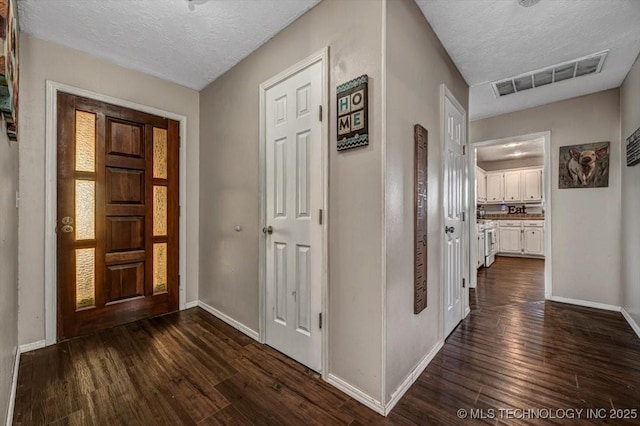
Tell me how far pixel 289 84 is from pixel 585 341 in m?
3.24

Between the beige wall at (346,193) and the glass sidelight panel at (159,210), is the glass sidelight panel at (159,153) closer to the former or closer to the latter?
the glass sidelight panel at (159,210)

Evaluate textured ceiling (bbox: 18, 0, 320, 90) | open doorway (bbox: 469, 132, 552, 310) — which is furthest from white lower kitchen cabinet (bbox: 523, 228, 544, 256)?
textured ceiling (bbox: 18, 0, 320, 90)

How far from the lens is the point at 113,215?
251cm

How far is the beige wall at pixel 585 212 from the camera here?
10.0ft

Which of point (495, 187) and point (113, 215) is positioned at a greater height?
point (495, 187)

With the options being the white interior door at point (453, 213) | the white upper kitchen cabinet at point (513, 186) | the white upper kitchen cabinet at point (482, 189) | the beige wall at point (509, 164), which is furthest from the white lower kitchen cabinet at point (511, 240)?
the white interior door at point (453, 213)

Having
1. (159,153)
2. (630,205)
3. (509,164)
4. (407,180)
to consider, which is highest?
(509,164)

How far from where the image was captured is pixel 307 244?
6.17ft

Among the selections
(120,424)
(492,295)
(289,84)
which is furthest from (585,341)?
(120,424)

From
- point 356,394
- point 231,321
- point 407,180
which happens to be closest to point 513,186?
point 407,180

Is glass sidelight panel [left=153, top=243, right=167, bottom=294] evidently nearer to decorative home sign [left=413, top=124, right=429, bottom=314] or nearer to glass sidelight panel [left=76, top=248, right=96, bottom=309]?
glass sidelight panel [left=76, top=248, right=96, bottom=309]

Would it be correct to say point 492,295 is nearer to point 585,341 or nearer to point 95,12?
point 585,341

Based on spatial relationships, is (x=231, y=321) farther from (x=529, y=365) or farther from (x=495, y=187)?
(x=495, y=187)

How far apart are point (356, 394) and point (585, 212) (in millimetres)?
3560
